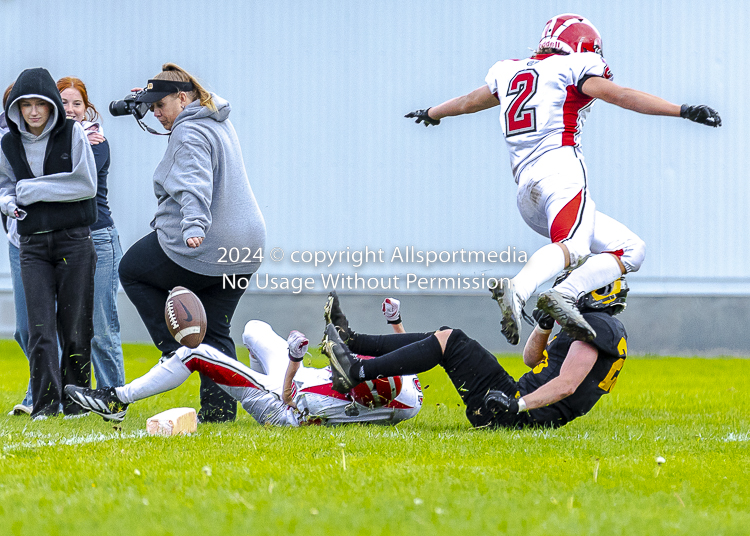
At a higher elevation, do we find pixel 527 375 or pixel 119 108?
pixel 119 108

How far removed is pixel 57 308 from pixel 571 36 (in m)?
3.44

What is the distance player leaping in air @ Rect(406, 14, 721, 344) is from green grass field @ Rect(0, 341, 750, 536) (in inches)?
28.3

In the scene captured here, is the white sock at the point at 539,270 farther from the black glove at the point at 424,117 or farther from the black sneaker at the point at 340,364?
the black glove at the point at 424,117

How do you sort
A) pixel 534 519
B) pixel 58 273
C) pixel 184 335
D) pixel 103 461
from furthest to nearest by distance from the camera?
pixel 58 273
pixel 184 335
pixel 103 461
pixel 534 519

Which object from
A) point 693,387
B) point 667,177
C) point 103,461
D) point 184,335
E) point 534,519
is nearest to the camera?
point 534,519

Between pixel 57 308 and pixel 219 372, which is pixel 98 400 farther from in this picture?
pixel 57 308

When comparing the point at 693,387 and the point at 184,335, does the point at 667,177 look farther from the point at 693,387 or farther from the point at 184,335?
the point at 184,335

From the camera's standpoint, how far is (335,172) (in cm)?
1164

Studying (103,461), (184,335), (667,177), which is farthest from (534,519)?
(667,177)

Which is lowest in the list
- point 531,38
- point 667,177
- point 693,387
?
point 693,387

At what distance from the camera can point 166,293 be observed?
5105 mm

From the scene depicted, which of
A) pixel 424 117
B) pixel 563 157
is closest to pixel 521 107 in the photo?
pixel 563 157

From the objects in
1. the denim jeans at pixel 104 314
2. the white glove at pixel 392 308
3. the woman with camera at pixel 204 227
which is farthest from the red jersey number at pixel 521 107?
the denim jeans at pixel 104 314

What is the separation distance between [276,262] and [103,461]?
8.27 m
